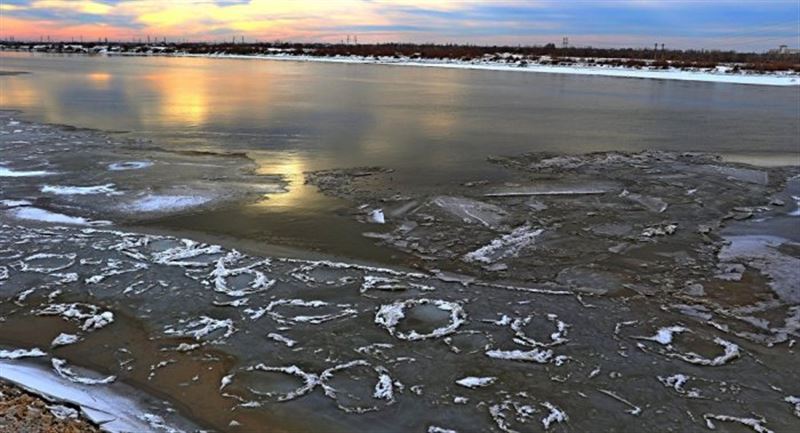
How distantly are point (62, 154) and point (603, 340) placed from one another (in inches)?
380

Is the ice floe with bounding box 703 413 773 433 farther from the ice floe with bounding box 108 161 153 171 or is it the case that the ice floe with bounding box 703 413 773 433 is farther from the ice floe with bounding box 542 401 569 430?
the ice floe with bounding box 108 161 153 171

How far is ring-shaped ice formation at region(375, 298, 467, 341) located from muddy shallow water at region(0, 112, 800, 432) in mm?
22

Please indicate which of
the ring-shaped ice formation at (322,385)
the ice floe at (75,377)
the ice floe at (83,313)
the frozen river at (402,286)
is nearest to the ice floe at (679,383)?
the frozen river at (402,286)

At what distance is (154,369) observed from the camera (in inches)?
156

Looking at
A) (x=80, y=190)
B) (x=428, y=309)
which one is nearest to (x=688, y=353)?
(x=428, y=309)

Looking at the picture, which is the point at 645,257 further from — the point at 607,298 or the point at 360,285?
the point at 360,285

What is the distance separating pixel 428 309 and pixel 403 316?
23cm

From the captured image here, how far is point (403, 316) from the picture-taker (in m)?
4.77

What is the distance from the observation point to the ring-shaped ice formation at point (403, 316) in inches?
177

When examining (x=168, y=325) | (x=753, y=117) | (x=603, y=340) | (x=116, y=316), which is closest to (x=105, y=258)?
(x=116, y=316)

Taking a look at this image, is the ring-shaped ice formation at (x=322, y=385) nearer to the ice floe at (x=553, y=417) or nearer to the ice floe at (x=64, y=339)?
the ice floe at (x=553, y=417)

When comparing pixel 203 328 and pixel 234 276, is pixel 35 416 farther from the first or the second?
pixel 234 276

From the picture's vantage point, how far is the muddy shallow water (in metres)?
3.65

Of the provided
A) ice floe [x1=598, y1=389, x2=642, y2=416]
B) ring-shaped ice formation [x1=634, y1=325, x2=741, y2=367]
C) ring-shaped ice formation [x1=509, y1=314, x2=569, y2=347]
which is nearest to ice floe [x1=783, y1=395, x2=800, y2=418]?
ring-shaped ice formation [x1=634, y1=325, x2=741, y2=367]
